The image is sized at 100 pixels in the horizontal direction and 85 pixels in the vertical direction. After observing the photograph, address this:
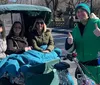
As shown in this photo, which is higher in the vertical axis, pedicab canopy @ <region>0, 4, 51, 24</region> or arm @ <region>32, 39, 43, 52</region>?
pedicab canopy @ <region>0, 4, 51, 24</region>

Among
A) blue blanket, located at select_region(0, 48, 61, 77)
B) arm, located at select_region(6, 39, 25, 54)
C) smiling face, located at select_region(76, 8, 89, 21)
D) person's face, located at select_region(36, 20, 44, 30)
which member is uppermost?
smiling face, located at select_region(76, 8, 89, 21)

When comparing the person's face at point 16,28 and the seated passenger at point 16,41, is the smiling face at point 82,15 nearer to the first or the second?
the seated passenger at point 16,41

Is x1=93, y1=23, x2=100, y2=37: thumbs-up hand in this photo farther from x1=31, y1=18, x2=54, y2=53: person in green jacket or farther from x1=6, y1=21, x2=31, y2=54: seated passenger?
x1=6, y1=21, x2=31, y2=54: seated passenger

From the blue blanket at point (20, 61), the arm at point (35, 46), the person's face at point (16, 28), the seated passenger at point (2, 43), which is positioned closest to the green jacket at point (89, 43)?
the blue blanket at point (20, 61)

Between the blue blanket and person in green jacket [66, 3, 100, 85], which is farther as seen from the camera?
the blue blanket

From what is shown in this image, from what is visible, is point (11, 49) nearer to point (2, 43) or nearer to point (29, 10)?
point (2, 43)

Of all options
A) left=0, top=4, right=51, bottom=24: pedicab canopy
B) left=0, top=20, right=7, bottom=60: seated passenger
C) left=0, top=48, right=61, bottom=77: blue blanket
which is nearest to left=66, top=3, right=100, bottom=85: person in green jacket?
left=0, top=48, right=61, bottom=77: blue blanket

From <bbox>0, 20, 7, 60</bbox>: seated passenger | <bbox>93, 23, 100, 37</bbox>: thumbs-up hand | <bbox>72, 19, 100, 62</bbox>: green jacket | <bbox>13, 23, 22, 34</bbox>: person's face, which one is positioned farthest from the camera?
<bbox>13, 23, 22, 34</bbox>: person's face

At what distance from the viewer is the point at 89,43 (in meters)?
4.05

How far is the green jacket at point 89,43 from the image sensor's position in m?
4.02

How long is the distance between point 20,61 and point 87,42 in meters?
1.11

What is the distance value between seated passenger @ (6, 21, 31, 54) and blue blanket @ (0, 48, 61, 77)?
43cm

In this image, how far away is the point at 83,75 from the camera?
12.9ft

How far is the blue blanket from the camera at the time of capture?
15.0ft
